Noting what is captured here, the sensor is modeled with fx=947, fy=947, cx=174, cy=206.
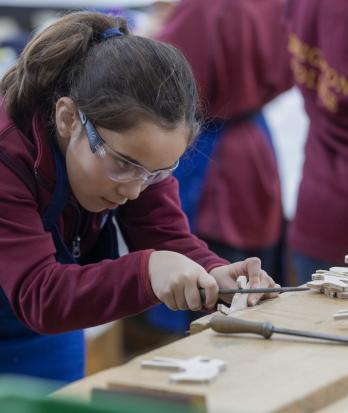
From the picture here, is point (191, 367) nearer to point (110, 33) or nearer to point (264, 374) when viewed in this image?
point (264, 374)

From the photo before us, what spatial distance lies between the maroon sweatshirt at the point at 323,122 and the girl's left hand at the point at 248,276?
1338 mm

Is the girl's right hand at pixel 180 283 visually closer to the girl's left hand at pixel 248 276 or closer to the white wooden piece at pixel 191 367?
the girl's left hand at pixel 248 276

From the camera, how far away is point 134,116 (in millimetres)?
1811

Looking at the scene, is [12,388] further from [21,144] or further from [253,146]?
[253,146]

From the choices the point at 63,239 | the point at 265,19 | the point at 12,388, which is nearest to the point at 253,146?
the point at 265,19

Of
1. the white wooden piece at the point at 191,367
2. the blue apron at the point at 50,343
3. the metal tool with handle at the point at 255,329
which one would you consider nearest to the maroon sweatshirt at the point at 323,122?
the blue apron at the point at 50,343

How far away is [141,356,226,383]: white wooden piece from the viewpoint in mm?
1316

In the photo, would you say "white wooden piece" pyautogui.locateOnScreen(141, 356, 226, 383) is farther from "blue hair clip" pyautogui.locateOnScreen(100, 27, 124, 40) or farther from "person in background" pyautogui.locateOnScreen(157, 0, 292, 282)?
"person in background" pyautogui.locateOnScreen(157, 0, 292, 282)

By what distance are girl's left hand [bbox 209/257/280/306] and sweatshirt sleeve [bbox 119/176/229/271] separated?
0.17 meters

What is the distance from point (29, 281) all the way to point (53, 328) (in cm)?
10

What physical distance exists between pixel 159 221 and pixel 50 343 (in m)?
0.40

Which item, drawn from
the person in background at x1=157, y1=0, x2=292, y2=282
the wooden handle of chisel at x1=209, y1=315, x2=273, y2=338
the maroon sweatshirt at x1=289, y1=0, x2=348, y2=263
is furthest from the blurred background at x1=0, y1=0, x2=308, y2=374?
the wooden handle of chisel at x1=209, y1=315, x2=273, y2=338

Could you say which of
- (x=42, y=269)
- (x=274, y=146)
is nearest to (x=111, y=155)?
(x=42, y=269)

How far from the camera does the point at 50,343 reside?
7.30 ft
